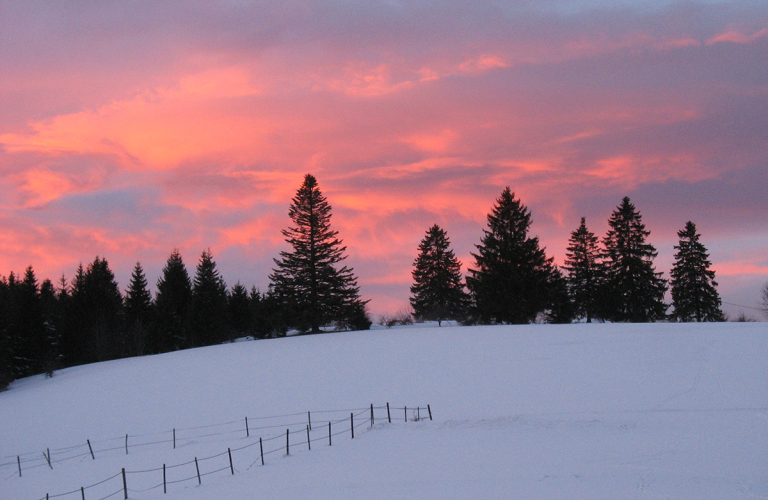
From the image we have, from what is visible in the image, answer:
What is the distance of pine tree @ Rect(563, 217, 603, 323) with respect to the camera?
5925 centimetres

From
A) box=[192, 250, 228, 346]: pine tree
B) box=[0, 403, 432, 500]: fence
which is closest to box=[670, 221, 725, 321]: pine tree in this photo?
box=[0, 403, 432, 500]: fence

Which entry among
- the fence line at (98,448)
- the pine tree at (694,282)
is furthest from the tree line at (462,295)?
the fence line at (98,448)

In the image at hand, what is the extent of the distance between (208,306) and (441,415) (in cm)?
5419

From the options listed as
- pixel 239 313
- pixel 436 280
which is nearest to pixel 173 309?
pixel 239 313

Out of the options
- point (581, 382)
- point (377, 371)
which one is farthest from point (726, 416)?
point (377, 371)

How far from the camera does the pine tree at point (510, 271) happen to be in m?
54.9

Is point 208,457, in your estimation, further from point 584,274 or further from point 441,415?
point 584,274

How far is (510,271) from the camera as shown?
54.8 m

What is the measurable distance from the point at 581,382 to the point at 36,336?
5619cm

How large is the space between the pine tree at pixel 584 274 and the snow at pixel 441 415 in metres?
12.8

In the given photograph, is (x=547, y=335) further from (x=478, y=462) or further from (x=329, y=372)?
(x=478, y=462)

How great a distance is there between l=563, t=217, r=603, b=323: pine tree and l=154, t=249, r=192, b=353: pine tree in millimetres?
46295

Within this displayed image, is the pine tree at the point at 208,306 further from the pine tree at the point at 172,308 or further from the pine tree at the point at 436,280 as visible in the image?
the pine tree at the point at 436,280

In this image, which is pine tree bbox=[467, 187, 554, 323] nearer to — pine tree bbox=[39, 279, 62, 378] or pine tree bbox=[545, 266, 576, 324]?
pine tree bbox=[545, 266, 576, 324]
